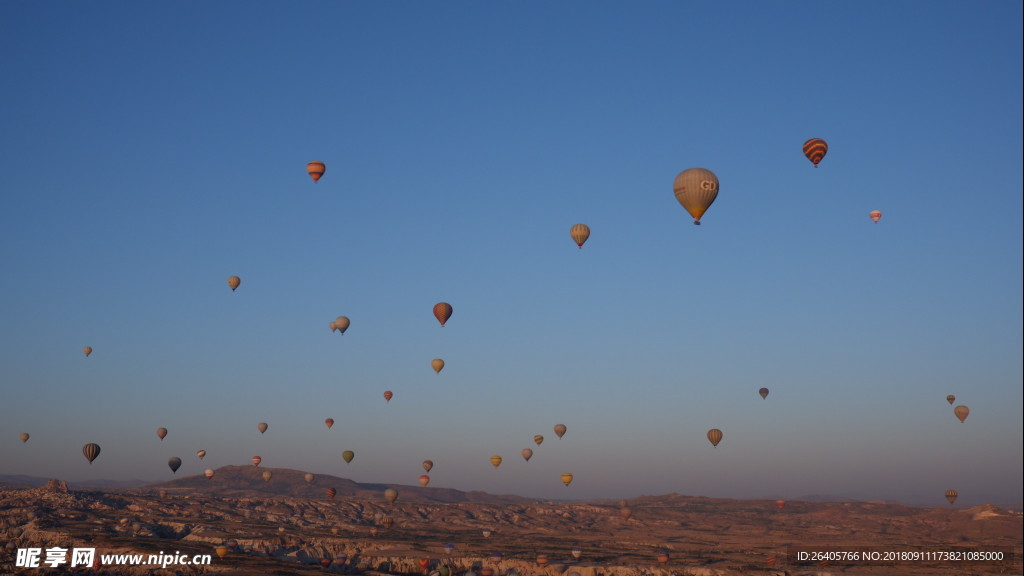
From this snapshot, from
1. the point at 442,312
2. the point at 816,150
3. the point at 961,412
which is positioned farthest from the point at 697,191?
the point at 961,412

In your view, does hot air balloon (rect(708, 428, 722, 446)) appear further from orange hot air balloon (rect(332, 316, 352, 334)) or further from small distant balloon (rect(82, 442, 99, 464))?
small distant balloon (rect(82, 442, 99, 464))

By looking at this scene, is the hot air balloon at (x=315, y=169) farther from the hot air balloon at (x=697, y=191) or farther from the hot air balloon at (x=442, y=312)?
the hot air balloon at (x=697, y=191)

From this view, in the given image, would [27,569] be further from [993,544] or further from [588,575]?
[993,544]

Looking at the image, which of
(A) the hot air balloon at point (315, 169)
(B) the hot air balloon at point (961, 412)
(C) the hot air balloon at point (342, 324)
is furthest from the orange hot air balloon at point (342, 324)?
(B) the hot air balloon at point (961, 412)

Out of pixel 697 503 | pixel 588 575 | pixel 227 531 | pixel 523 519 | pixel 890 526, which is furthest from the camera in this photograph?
pixel 697 503

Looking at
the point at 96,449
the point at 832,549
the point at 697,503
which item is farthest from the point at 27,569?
the point at 697,503
